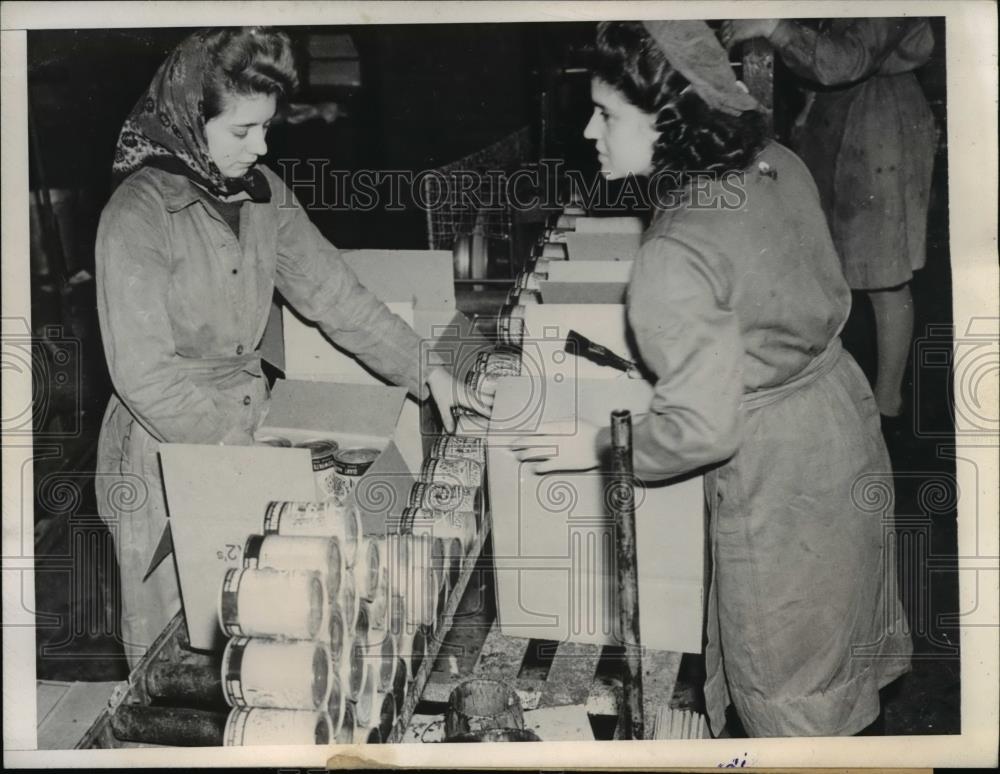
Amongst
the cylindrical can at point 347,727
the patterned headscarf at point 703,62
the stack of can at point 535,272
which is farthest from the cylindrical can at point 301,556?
the patterned headscarf at point 703,62

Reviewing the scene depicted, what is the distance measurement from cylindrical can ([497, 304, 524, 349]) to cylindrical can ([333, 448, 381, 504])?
0.27 m

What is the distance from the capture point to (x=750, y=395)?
1.75 meters

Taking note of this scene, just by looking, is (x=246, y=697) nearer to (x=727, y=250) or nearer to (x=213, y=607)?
(x=213, y=607)

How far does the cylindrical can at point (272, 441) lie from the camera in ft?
6.10

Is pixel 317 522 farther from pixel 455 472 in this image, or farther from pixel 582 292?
pixel 582 292

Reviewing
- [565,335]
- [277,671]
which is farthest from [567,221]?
[277,671]

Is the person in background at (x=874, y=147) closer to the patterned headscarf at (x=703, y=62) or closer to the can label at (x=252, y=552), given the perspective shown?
the patterned headscarf at (x=703, y=62)

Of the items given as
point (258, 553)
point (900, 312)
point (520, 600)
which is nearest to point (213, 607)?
point (258, 553)

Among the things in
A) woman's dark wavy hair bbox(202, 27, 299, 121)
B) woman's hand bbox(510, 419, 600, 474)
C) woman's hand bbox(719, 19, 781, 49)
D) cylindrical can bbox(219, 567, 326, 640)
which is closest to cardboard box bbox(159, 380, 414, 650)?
cylindrical can bbox(219, 567, 326, 640)

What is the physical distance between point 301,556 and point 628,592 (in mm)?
508

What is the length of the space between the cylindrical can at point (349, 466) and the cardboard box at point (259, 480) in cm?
1

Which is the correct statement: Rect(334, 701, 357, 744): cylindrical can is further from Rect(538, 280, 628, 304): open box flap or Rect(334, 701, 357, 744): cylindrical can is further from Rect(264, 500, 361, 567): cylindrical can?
Rect(538, 280, 628, 304): open box flap

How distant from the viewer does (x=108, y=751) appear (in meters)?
1.90

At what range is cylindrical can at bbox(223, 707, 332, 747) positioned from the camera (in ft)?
5.88
